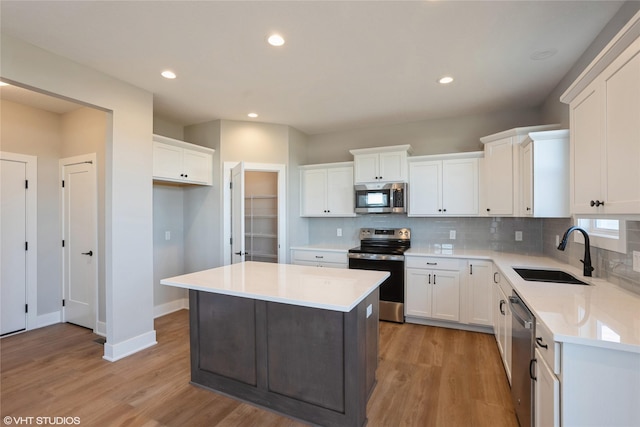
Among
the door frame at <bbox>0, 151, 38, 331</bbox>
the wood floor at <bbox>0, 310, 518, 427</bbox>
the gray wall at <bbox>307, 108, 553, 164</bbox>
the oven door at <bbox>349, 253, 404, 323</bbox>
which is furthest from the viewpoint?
the gray wall at <bbox>307, 108, 553, 164</bbox>

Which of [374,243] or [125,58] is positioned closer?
[125,58]

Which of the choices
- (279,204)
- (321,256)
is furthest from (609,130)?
(279,204)

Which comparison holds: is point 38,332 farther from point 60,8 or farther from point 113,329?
point 60,8

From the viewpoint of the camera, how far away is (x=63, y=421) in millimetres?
2014

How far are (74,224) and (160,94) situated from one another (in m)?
2.08

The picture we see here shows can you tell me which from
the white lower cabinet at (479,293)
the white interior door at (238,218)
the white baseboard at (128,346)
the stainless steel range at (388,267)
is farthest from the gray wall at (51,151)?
the white lower cabinet at (479,293)

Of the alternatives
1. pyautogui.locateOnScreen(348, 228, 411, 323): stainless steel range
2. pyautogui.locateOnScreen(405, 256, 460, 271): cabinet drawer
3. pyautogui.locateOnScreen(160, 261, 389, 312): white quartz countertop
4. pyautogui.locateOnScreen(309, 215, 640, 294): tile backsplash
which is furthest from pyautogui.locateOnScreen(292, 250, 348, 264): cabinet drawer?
pyautogui.locateOnScreen(160, 261, 389, 312): white quartz countertop

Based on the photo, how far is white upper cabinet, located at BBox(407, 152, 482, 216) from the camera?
12.3 ft

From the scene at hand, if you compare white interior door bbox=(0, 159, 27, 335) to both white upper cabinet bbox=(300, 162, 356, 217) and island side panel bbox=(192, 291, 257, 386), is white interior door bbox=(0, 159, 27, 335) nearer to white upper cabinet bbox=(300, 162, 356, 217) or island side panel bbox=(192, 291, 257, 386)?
island side panel bbox=(192, 291, 257, 386)

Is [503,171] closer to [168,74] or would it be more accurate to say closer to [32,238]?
[168,74]

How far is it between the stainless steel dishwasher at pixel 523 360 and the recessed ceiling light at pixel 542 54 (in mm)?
1988

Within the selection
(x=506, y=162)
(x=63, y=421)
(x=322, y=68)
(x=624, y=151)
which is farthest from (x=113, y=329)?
(x=506, y=162)

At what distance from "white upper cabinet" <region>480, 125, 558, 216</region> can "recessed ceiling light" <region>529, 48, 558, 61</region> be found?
70 centimetres

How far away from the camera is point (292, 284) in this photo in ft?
6.98
